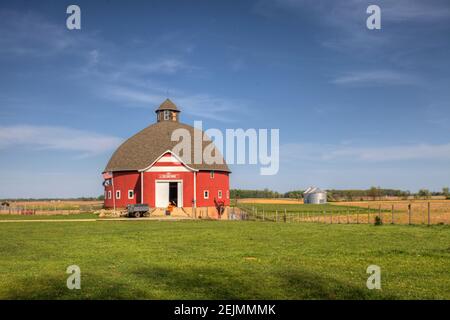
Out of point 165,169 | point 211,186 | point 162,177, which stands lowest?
point 211,186

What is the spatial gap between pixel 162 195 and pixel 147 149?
7179mm

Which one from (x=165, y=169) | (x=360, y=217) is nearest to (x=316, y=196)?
(x=360, y=217)

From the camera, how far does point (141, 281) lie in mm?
11391

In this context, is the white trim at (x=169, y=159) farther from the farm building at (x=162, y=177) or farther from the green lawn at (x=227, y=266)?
the green lawn at (x=227, y=266)

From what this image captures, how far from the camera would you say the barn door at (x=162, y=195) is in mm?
48500

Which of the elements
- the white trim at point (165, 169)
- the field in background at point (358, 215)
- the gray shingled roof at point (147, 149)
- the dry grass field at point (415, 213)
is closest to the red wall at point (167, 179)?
the white trim at point (165, 169)

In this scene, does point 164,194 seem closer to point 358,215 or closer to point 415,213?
point 358,215

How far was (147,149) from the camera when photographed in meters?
53.1

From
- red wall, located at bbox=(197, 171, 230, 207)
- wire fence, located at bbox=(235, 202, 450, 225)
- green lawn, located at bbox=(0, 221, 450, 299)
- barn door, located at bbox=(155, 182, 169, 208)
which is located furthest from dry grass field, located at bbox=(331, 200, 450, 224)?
barn door, located at bbox=(155, 182, 169, 208)

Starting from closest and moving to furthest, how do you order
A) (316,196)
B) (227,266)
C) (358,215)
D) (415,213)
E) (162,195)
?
(227,266), (358,215), (162,195), (415,213), (316,196)

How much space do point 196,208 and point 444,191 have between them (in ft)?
448

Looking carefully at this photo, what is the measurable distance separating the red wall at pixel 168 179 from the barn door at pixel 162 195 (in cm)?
44

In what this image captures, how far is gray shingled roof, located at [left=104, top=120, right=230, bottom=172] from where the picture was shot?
168 feet
